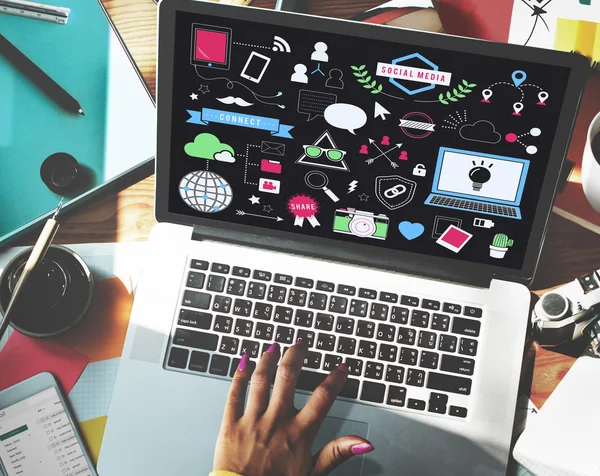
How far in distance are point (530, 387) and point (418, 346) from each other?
0.58 feet

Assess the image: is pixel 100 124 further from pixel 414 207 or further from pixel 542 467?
pixel 542 467

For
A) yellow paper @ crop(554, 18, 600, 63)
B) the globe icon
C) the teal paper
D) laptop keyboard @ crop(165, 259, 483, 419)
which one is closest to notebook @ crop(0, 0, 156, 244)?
the teal paper

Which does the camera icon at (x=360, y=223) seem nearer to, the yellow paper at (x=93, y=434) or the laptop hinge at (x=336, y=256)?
the laptop hinge at (x=336, y=256)

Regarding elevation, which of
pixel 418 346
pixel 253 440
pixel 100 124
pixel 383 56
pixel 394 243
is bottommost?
pixel 253 440

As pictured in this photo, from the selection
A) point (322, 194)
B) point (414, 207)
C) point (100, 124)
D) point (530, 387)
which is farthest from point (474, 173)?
point (100, 124)

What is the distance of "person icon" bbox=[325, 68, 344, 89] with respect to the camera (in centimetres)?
76

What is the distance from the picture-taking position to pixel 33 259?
2.83ft

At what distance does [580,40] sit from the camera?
35.7 inches

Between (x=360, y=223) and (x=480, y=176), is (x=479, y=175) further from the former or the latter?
(x=360, y=223)

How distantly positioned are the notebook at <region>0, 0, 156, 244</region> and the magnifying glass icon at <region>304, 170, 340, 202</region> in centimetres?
27

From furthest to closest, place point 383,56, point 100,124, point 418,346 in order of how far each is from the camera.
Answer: point 100,124 → point 418,346 → point 383,56

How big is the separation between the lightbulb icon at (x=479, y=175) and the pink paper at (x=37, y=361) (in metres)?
0.60

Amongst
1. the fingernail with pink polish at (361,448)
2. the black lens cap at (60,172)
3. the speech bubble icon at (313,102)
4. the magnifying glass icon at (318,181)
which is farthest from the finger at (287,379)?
the black lens cap at (60,172)

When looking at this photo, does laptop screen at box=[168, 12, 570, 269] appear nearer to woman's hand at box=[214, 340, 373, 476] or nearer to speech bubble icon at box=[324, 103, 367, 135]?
speech bubble icon at box=[324, 103, 367, 135]
